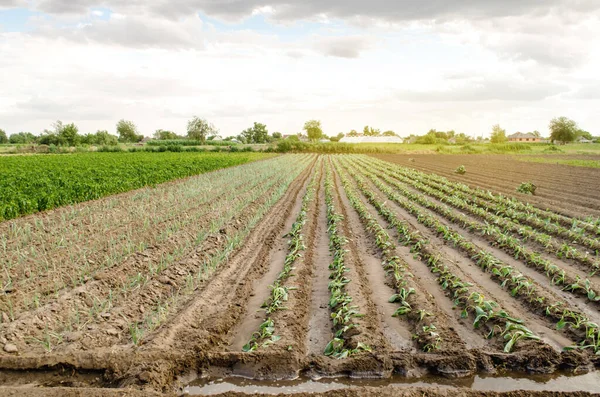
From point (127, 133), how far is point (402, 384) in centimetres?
12240

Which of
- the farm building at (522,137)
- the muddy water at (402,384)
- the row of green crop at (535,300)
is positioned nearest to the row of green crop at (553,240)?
the row of green crop at (535,300)

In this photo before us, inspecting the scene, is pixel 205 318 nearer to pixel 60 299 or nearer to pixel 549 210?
pixel 60 299

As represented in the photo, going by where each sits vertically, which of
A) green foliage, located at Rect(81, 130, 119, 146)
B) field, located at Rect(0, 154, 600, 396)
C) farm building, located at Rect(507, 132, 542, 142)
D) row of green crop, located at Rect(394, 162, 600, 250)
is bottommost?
field, located at Rect(0, 154, 600, 396)

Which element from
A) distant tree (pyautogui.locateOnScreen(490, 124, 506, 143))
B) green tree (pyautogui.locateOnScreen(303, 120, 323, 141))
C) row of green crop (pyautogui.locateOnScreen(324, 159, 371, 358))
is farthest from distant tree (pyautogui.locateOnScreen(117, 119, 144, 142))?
row of green crop (pyautogui.locateOnScreen(324, 159, 371, 358))

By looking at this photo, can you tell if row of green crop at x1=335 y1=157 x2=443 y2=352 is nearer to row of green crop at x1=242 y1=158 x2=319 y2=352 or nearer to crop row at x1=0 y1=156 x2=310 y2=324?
row of green crop at x1=242 y1=158 x2=319 y2=352

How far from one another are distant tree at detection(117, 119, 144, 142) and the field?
4430 inches

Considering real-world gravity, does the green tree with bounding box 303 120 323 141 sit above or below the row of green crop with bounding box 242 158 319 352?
above

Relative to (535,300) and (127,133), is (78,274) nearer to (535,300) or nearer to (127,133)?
(535,300)

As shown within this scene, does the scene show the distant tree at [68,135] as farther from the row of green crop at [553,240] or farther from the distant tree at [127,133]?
the row of green crop at [553,240]

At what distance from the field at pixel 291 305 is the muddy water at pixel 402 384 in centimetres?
2

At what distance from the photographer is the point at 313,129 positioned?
110 meters

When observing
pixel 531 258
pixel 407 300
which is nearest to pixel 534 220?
pixel 531 258

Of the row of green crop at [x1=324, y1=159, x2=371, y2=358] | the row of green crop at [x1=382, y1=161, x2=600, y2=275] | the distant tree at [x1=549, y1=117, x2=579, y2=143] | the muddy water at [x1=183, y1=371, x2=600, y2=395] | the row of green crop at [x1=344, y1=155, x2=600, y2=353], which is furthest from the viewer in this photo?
the distant tree at [x1=549, y1=117, x2=579, y2=143]

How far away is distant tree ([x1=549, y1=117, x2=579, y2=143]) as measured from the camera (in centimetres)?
9150
